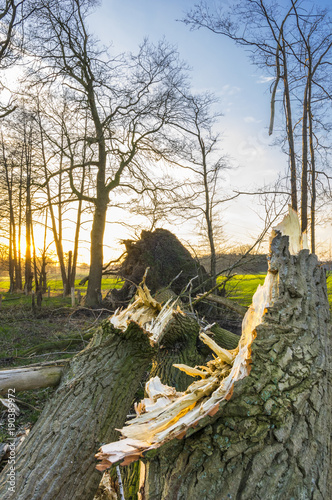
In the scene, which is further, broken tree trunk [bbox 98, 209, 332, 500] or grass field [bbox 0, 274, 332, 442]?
grass field [bbox 0, 274, 332, 442]

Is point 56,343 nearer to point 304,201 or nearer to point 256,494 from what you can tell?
point 256,494

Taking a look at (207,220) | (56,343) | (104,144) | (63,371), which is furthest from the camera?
(104,144)

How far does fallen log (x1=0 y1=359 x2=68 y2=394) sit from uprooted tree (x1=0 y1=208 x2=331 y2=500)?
357mm

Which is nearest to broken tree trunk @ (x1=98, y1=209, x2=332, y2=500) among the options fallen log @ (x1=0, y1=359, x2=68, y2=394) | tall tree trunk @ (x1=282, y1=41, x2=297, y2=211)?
fallen log @ (x1=0, y1=359, x2=68, y2=394)

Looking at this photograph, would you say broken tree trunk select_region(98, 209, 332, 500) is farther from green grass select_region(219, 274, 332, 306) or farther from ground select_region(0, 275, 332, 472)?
green grass select_region(219, 274, 332, 306)

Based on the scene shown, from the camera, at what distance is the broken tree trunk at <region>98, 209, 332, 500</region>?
3.84ft

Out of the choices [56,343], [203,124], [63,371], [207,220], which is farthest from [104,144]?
[63,371]

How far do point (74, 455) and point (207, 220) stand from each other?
7.42m

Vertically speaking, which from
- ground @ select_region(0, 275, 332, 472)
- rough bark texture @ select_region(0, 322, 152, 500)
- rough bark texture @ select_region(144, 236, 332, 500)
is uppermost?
rough bark texture @ select_region(144, 236, 332, 500)

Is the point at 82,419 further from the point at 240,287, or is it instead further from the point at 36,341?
the point at 240,287

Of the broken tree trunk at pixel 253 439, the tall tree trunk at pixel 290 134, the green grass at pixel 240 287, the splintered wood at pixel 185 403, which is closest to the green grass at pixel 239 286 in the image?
the green grass at pixel 240 287

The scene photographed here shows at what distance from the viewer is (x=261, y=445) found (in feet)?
3.96

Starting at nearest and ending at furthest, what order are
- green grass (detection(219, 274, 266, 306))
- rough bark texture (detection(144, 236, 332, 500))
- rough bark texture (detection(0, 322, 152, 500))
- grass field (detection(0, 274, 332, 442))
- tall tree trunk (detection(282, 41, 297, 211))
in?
rough bark texture (detection(144, 236, 332, 500)), rough bark texture (detection(0, 322, 152, 500)), grass field (detection(0, 274, 332, 442)), tall tree trunk (detection(282, 41, 297, 211)), green grass (detection(219, 274, 266, 306))

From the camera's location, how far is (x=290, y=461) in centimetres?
120
